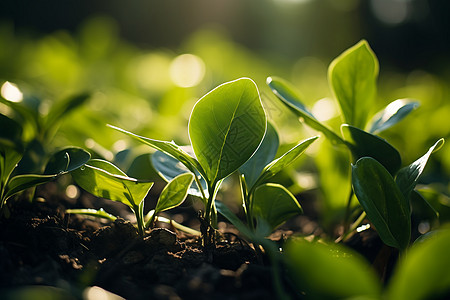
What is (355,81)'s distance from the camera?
31.4 inches

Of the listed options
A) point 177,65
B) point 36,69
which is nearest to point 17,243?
point 177,65

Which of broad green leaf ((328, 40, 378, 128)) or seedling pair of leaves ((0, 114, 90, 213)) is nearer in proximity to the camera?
seedling pair of leaves ((0, 114, 90, 213))

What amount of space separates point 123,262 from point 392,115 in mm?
533

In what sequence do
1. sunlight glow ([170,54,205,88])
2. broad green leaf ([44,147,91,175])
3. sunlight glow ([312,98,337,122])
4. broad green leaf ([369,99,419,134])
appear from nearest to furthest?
broad green leaf ([44,147,91,175]) → broad green leaf ([369,99,419,134]) → sunlight glow ([312,98,337,122]) → sunlight glow ([170,54,205,88])

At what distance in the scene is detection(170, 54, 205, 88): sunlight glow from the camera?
1.78 metres

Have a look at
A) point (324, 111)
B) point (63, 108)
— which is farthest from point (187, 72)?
point (63, 108)

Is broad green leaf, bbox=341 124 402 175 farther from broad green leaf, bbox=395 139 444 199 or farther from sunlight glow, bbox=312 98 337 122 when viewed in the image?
sunlight glow, bbox=312 98 337 122

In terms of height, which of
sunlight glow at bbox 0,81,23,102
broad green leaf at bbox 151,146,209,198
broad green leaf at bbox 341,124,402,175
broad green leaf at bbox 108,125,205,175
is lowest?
broad green leaf at bbox 341,124,402,175

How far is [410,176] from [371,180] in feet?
0.23

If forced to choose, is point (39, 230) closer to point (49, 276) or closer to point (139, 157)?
point (49, 276)

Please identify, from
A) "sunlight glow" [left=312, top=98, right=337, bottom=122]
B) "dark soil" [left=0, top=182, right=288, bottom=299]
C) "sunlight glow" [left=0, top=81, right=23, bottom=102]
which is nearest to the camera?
"dark soil" [left=0, top=182, right=288, bottom=299]

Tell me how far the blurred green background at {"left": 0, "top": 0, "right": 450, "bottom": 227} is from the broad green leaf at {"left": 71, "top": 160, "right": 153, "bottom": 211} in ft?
0.71

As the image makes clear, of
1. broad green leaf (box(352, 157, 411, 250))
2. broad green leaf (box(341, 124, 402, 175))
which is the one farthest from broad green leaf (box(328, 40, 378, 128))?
broad green leaf (box(352, 157, 411, 250))

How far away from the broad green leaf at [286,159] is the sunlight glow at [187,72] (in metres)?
1.05
